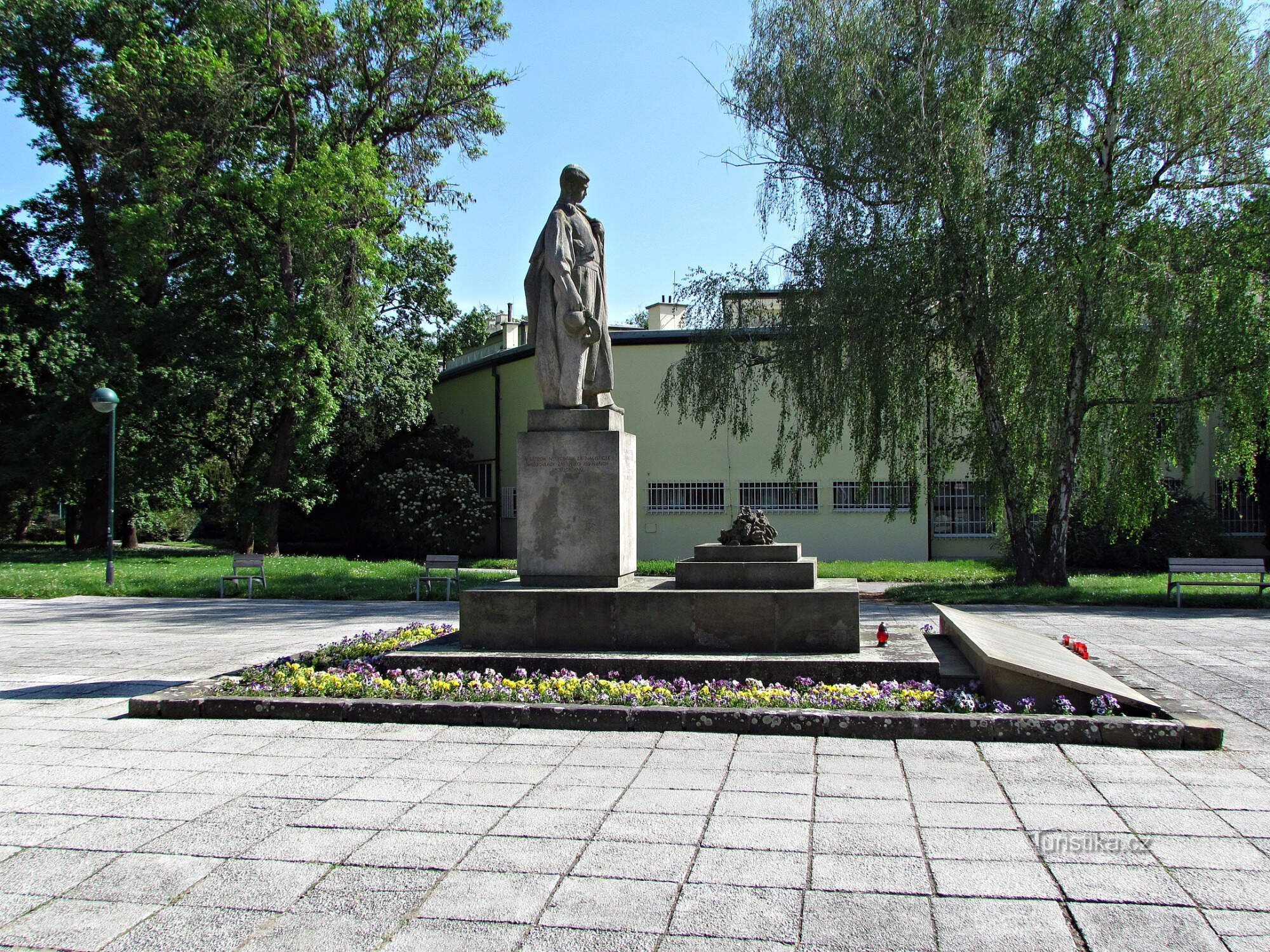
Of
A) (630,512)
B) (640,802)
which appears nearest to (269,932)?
(640,802)

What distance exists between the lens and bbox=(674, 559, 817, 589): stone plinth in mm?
7992

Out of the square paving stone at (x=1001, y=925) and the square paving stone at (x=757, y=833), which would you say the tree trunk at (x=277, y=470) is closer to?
the square paving stone at (x=757, y=833)

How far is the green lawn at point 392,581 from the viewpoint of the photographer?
627 inches

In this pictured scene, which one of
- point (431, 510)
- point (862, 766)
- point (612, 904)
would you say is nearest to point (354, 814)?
point (612, 904)

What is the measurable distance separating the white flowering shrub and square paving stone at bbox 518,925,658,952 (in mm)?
23910

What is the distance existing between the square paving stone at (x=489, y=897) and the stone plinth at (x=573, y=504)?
14.8 ft

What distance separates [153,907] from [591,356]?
6.11m

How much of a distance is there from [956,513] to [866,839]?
22736mm

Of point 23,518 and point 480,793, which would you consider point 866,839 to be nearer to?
point 480,793

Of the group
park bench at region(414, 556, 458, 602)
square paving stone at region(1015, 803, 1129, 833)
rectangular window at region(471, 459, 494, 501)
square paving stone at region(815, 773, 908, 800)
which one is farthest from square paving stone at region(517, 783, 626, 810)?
rectangular window at region(471, 459, 494, 501)

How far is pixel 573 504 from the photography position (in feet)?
27.8

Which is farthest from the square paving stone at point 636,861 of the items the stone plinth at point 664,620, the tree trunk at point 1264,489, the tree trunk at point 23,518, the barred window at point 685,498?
the tree trunk at point 23,518

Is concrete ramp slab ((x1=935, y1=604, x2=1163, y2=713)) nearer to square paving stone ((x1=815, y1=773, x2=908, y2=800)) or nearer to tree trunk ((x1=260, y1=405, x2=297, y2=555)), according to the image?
square paving stone ((x1=815, y1=773, x2=908, y2=800))

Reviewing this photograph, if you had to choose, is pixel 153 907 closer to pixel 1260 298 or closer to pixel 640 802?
pixel 640 802
